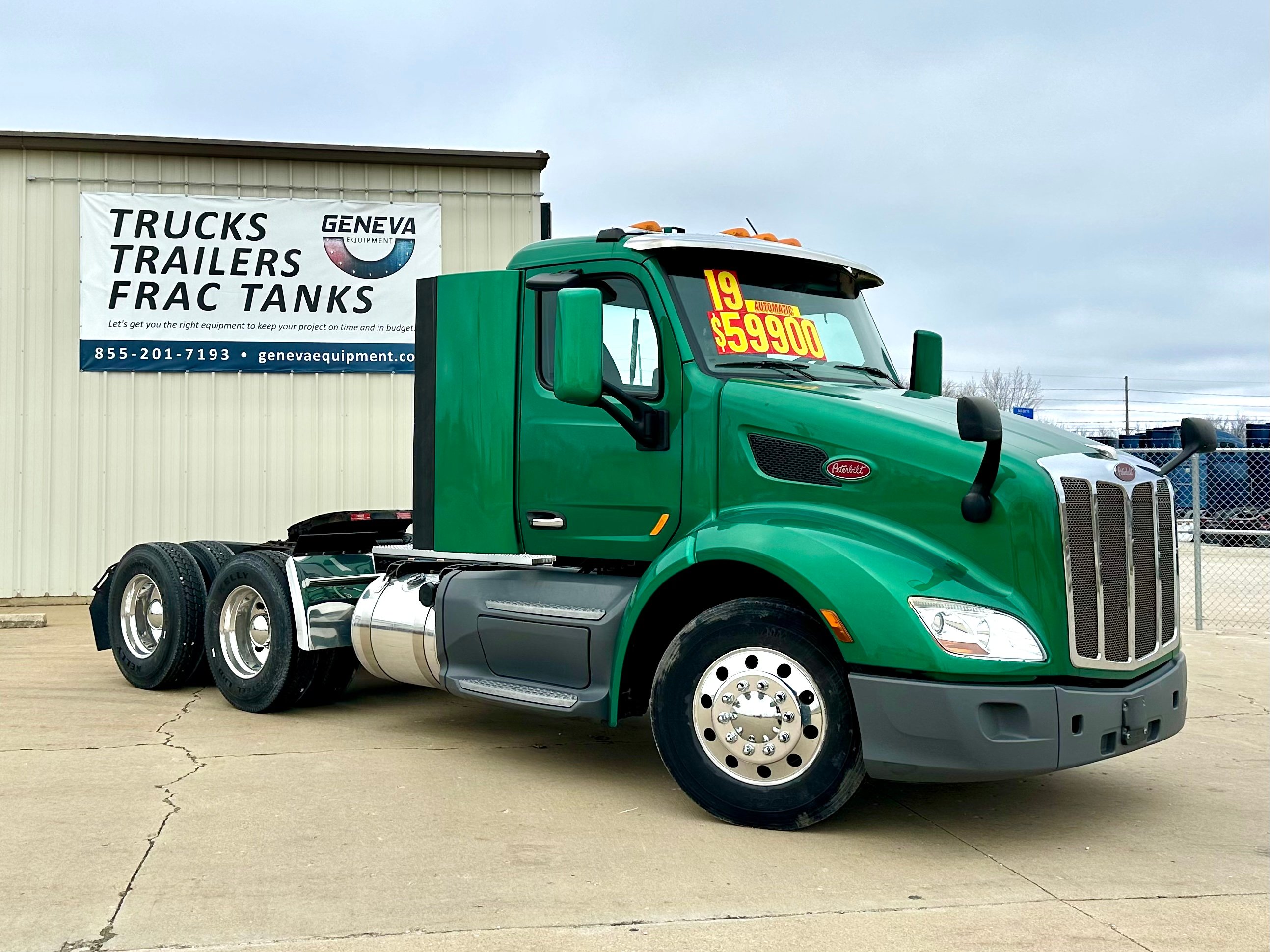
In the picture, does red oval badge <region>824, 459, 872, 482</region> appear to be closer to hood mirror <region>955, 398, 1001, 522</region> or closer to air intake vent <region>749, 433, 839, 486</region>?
air intake vent <region>749, 433, 839, 486</region>

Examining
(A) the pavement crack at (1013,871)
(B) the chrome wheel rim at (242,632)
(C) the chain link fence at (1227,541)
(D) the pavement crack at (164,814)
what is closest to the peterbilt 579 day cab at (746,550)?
(B) the chrome wheel rim at (242,632)

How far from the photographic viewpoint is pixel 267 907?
431 cm

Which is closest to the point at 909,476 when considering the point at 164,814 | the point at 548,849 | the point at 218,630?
the point at 548,849

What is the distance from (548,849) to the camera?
508cm

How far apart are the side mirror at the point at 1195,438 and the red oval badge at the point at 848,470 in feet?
5.62

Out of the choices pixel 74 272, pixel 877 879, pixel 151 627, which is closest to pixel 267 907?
pixel 877 879

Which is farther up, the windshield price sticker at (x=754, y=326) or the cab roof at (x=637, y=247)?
the cab roof at (x=637, y=247)

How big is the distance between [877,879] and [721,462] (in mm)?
2040

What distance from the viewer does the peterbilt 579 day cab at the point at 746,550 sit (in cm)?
502

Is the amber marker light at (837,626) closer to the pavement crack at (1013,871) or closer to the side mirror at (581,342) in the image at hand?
the pavement crack at (1013,871)

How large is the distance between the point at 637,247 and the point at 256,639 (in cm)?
386

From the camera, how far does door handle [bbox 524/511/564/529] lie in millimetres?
6441

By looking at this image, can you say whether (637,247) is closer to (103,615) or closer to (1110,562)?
(1110,562)

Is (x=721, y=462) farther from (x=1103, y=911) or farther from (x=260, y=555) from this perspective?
(x=260, y=555)
